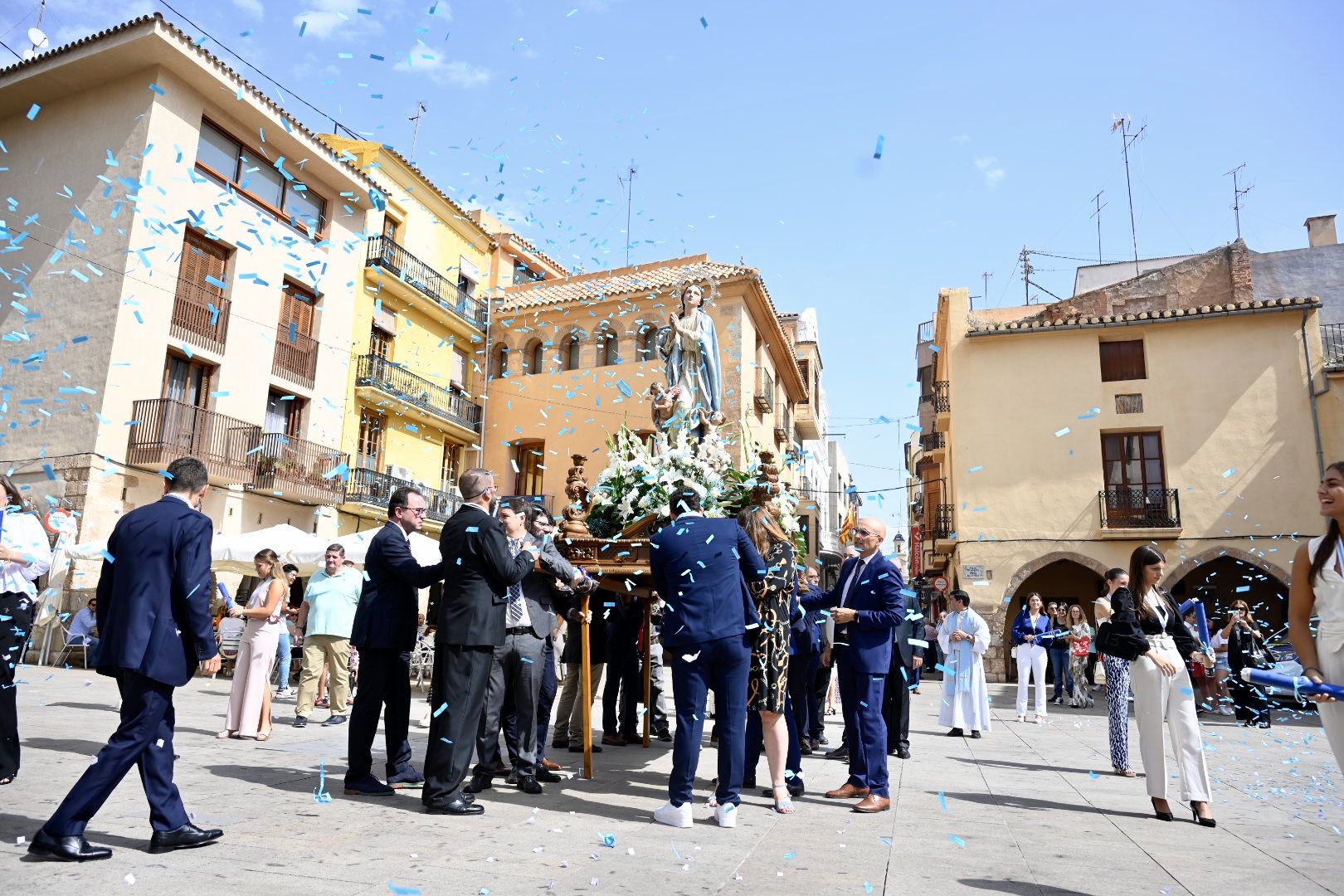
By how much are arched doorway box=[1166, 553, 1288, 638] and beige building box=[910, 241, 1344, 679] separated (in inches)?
2.0

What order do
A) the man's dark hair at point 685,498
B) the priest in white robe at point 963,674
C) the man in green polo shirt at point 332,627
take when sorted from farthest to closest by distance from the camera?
the priest in white robe at point 963,674
the man in green polo shirt at point 332,627
the man's dark hair at point 685,498

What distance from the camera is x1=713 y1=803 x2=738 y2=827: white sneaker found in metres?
4.61

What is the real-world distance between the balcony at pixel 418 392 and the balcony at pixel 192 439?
4.32m

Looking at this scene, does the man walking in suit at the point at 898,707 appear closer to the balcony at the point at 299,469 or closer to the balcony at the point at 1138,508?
the balcony at the point at 299,469

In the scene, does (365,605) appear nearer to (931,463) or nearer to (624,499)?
(624,499)

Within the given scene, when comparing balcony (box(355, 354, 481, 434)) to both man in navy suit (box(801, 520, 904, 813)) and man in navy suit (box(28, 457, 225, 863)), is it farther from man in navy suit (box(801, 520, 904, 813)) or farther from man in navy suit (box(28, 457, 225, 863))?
man in navy suit (box(28, 457, 225, 863))

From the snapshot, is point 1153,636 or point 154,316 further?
point 154,316

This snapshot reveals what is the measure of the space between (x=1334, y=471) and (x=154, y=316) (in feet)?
66.5

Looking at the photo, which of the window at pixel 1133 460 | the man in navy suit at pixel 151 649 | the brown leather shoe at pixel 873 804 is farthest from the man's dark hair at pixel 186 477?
the window at pixel 1133 460

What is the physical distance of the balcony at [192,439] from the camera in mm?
18047

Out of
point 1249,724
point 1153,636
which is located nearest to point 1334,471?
point 1153,636

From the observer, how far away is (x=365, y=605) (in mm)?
5402

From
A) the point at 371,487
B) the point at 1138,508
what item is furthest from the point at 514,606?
the point at 1138,508

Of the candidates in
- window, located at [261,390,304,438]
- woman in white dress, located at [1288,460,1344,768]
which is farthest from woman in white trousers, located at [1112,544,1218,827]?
window, located at [261,390,304,438]
